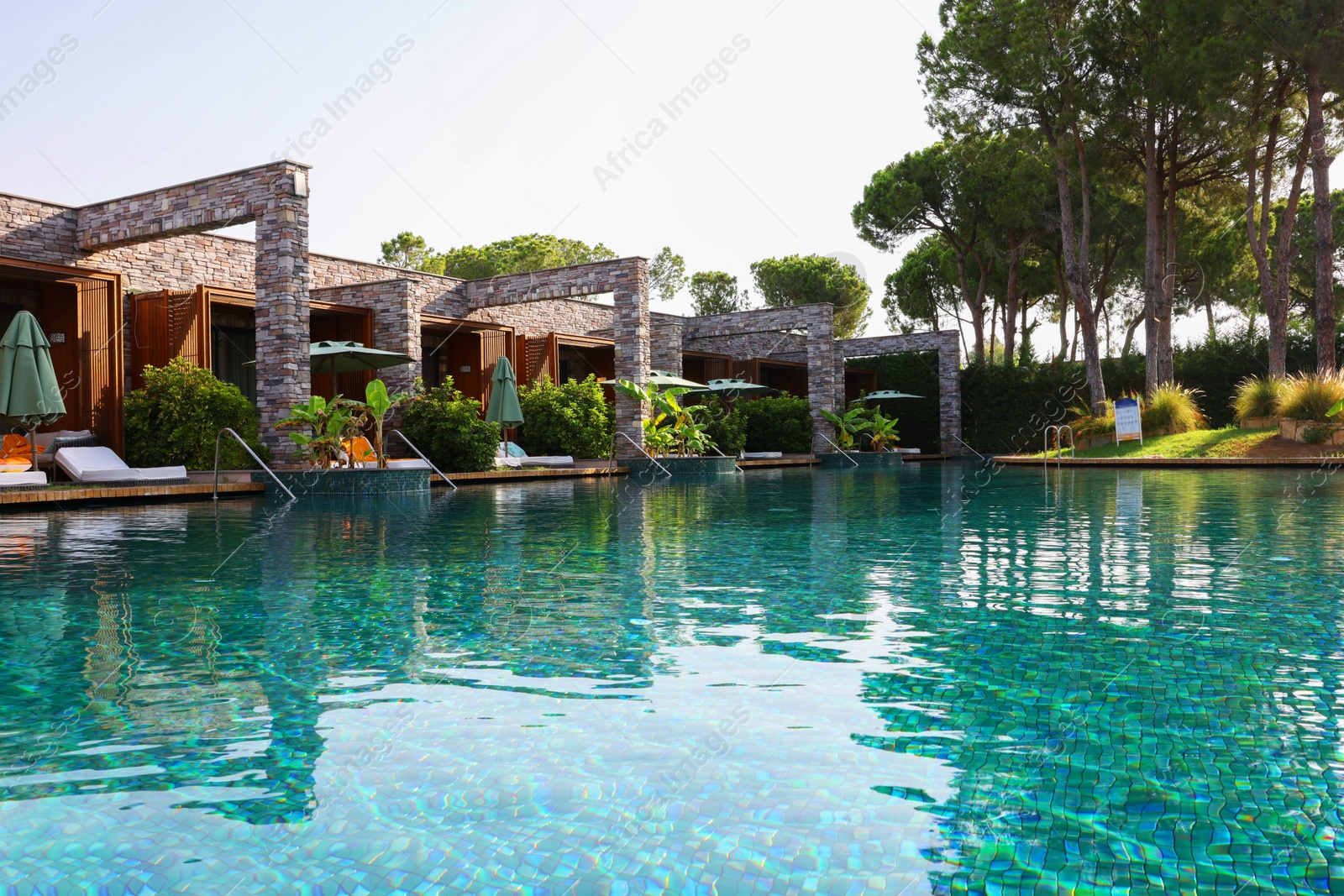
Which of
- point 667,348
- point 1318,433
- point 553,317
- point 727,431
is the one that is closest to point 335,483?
point 727,431

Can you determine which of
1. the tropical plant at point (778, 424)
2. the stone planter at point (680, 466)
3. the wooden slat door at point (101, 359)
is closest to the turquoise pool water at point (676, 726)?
the wooden slat door at point (101, 359)

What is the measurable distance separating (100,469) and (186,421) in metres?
1.86

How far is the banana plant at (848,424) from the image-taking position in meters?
24.8

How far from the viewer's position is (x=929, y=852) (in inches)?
73.5

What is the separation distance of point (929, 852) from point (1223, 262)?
3452cm

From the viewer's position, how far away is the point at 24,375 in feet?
37.7

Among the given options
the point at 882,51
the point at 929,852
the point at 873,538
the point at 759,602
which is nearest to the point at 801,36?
the point at 882,51

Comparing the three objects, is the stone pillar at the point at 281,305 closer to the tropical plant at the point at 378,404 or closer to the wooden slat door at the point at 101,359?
the tropical plant at the point at 378,404

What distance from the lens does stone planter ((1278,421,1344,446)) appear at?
16172 mm

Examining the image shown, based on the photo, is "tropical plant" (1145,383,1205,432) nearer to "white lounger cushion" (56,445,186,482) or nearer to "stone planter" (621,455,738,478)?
"stone planter" (621,455,738,478)

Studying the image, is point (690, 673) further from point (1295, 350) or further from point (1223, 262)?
point (1223, 262)

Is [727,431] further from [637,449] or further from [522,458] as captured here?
[522,458]

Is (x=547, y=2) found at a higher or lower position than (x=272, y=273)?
higher

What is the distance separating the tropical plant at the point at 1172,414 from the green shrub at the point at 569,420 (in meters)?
11.7
